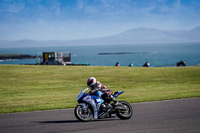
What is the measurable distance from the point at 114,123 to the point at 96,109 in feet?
2.56

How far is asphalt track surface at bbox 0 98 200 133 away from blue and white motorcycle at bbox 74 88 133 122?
0.21 m

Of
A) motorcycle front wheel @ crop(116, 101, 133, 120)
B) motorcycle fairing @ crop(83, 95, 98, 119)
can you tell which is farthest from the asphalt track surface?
motorcycle fairing @ crop(83, 95, 98, 119)

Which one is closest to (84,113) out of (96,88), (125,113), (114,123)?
(96,88)

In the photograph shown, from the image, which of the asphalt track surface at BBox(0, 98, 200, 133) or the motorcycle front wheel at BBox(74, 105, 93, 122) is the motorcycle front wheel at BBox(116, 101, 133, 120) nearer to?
the asphalt track surface at BBox(0, 98, 200, 133)

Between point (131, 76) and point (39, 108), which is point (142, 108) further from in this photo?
point (131, 76)

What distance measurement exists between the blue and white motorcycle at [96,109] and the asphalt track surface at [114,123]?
21 cm

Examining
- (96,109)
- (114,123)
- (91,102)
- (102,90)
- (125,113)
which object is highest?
(102,90)

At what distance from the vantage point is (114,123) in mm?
8648

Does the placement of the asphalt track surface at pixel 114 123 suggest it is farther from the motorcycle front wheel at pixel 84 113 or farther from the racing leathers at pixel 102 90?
the racing leathers at pixel 102 90

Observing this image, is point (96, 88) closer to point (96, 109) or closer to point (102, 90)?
point (102, 90)

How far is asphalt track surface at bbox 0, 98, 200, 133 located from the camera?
25.3 feet

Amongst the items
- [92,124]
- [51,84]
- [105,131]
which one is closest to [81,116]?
[92,124]

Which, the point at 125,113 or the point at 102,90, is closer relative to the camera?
the point at 102,90

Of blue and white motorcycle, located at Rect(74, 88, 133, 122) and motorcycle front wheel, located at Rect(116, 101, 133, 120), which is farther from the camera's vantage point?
motorcycle front wheel, located at Rect(116, 101, 133, 120)
